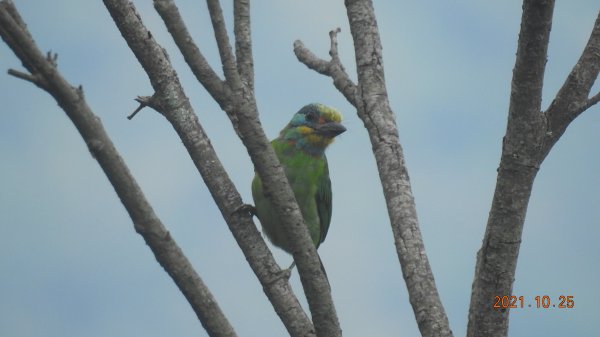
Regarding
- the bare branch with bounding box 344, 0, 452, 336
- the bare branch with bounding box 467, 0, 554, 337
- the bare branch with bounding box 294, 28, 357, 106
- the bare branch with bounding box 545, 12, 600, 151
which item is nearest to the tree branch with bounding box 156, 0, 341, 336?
the bare branch with bounding box 344, 0, 452, 336

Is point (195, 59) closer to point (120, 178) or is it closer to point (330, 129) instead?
point (120, 178)

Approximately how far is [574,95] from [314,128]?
295 centimetres

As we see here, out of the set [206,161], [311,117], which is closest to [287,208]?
[206,161]

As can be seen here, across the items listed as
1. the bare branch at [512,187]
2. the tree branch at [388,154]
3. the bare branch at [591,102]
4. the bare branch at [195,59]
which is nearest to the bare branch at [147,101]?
the bare branch at [195,59]

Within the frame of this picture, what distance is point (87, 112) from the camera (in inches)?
102

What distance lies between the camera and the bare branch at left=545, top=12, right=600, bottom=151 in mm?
3729

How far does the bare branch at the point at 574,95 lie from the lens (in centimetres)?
A: 373

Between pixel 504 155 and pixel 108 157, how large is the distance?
5.86 ft

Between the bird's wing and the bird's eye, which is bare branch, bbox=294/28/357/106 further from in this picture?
the bird's wing

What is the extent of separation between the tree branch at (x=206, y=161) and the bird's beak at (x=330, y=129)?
7.64 feet

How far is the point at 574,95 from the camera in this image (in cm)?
377

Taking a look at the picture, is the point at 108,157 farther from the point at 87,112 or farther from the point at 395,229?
the point at 395,229

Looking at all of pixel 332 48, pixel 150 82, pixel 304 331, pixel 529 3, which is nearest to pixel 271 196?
pixel 304 331

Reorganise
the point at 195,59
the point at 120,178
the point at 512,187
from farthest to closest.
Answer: the point at 195,59
the point at 512,187
the point at 120,178
